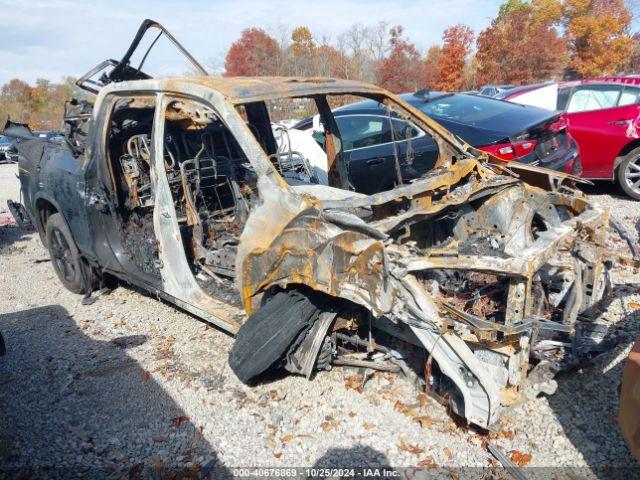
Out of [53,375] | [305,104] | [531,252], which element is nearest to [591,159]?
[305,104]

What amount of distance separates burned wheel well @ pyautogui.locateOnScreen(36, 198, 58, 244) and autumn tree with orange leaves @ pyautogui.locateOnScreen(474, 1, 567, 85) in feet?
105

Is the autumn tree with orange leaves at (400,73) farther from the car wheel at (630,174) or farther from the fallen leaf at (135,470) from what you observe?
the fallen leaf at (135,470)

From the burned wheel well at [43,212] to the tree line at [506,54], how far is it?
27.7 metres

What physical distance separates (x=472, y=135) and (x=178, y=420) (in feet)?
15.1

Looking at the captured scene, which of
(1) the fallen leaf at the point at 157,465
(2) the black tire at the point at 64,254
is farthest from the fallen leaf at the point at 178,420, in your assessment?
(2) the black tire at the point at 64,254

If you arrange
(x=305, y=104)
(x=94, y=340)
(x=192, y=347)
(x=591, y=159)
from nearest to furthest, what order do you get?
(x=192, y=347)
(x=94, y=340)
(x=305, y=104)
(x=591, y=159)

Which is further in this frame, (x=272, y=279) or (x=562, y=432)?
(x=272, y=279)

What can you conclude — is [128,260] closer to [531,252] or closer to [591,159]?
[531,252]

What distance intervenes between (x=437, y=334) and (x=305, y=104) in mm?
3626

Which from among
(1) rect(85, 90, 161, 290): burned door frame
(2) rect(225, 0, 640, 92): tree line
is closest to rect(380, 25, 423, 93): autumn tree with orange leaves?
(2) rect(225, 0, 640, 92): tree line

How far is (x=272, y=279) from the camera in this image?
2896 mm

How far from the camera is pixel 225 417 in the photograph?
3.02 meters

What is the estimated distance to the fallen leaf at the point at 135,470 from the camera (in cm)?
261

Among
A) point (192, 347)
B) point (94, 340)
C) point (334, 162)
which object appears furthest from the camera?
point (334, 162)
